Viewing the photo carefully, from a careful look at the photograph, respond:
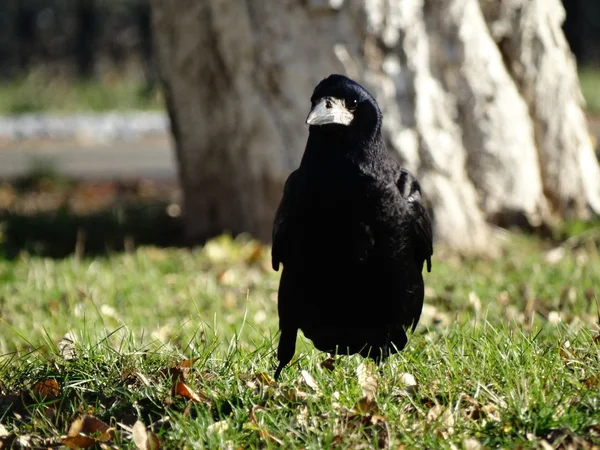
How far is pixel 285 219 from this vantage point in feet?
11.8

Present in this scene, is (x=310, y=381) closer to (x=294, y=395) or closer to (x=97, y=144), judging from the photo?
(x=294, y=395)

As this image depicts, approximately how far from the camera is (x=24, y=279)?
6.23m

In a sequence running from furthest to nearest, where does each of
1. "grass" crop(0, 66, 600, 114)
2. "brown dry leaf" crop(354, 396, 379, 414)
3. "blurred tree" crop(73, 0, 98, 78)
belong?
"blurred tree" crop(73, 0, 98, 78), "grass" crop(0, 66, 600, 114), "brown dry leaf" crop(354, 396, 379, 414)

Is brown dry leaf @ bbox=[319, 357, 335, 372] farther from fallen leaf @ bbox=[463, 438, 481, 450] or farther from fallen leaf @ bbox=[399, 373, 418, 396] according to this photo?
fallen leaf @ bbox=[463, 438, 481, 450]

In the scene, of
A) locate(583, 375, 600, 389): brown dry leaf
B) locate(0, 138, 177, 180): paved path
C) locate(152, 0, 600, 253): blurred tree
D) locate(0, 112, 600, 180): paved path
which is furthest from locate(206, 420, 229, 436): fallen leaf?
locate(0, 112, 600, 180): paved path

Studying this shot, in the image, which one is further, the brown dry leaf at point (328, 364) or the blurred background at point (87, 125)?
the blurred background at point (87, 125)

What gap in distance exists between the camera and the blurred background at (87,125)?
8.28 metres

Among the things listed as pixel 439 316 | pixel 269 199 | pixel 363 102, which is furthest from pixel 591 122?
pixel 363 102

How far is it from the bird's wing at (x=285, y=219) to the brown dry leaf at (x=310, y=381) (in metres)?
0.47

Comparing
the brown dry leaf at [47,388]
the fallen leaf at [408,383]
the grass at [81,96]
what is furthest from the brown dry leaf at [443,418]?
the grass at [81,96]

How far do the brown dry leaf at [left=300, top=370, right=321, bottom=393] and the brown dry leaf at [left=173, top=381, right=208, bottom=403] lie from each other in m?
0.35

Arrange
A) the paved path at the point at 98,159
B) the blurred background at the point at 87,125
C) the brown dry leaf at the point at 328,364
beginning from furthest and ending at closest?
the paved path at the point at 98,159 → the blurred background at the point at 87,125 → the brown dry leaf at the point at 328,364

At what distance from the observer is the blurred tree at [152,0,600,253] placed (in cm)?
666

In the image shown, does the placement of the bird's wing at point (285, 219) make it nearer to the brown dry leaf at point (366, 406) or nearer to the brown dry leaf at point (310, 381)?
the brown dry leaf at point (310, 381)
